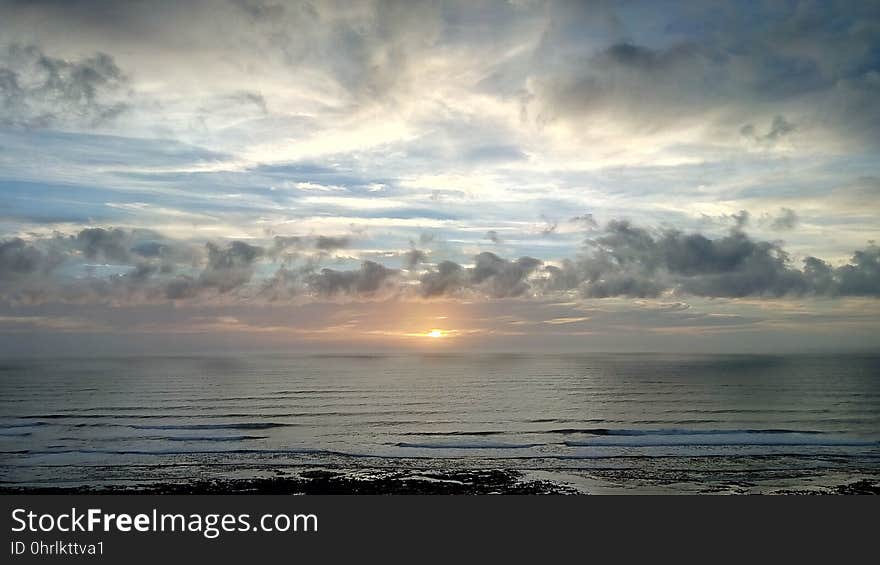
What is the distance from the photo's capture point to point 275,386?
101m

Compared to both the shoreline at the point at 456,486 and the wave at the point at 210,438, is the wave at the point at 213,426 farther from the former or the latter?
the shoreline at the point at 456,486

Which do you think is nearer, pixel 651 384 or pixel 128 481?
pixel 128 481

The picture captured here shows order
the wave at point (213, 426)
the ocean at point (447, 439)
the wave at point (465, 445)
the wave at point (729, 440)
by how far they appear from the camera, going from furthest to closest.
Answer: the wave at point (213, 426) < the wave at point (729, 440) < the wave at point (465, 445) < the ocean at point (447, 439)

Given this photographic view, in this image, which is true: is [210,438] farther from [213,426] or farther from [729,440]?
[729,440]

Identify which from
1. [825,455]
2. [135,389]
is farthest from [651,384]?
[135,389]

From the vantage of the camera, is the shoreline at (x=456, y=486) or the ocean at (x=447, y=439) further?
the ocean at (x=447, y=439)

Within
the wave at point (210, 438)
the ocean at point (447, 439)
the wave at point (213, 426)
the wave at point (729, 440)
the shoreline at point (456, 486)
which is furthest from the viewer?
the wave at point (213, 426)

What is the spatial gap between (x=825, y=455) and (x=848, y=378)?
84.7m

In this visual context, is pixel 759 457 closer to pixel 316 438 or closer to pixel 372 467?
pixel 372 467

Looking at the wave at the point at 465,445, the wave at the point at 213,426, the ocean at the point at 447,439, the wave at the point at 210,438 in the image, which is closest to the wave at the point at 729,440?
the ocean at the point at 447,439

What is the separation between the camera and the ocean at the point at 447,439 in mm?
34812

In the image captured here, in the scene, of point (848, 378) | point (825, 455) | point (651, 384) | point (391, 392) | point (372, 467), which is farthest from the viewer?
point (848, 378)

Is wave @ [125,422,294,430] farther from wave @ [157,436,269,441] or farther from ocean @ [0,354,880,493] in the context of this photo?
wave @ [157,436,269,441]

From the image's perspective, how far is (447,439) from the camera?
4831 centimetres
